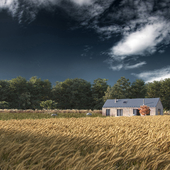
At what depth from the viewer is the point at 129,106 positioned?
46.0 meters

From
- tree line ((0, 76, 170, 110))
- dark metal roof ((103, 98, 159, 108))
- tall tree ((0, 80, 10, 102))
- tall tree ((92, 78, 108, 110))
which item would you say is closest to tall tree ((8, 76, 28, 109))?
tree line ((0, 76, 170, 110))

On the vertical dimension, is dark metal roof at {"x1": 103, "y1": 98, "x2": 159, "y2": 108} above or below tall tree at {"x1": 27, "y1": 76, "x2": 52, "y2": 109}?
below

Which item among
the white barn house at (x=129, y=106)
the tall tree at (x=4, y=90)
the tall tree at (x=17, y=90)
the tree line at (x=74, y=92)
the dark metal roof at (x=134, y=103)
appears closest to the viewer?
the white barn house at (x=129, y=106)

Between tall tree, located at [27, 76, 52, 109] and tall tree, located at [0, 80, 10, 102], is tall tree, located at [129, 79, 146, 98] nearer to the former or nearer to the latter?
tall tree, located at [27, 76, 52, 109]

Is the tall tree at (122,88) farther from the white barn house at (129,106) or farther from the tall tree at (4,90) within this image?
the tall tree at (4,90)

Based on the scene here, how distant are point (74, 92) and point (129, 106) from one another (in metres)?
31.1

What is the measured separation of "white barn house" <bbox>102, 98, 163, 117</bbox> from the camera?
4400 centimetres

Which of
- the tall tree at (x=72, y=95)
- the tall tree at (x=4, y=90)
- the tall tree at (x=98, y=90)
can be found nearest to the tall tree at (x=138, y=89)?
the tall tree at (x=98, y=90)

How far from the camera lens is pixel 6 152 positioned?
10.8 feet

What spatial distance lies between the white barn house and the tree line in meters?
18.2

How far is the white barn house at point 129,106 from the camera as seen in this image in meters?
44.0

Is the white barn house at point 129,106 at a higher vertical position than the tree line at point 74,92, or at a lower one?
lower

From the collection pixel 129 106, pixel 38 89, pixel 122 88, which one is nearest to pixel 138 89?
pixel 122 88

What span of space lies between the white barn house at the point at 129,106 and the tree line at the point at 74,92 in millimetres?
18160
